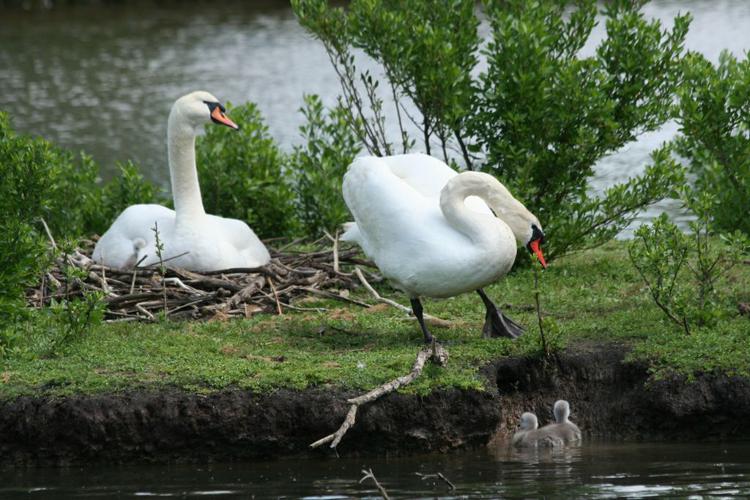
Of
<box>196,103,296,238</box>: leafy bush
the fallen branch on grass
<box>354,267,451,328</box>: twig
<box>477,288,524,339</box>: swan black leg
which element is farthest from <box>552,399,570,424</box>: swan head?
<box>196,103,296,238</box>: leafy bush

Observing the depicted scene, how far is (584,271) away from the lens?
9.94 metres

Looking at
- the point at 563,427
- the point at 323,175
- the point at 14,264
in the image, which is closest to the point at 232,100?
the point at 323,175

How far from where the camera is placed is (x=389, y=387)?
682 centimetres

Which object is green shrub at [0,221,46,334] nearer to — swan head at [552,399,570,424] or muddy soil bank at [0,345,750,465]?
muddy soil bank at [0,345,750,465]

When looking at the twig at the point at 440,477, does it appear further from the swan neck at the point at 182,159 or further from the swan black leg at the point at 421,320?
the swan neck at the point at 182,159

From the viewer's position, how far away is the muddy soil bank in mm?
6805

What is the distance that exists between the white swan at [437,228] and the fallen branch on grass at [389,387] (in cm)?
42

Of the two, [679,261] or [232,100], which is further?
[232,100]

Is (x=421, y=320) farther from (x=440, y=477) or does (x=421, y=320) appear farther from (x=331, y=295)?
(x=440, y=477)

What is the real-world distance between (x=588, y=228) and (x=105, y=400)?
13.5 ft

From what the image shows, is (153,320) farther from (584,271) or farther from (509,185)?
(584,271)

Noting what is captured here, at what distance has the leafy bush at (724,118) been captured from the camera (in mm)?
8742

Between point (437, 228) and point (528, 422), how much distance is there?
1.20 meters

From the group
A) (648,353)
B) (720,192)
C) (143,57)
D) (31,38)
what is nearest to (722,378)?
(648,353)
